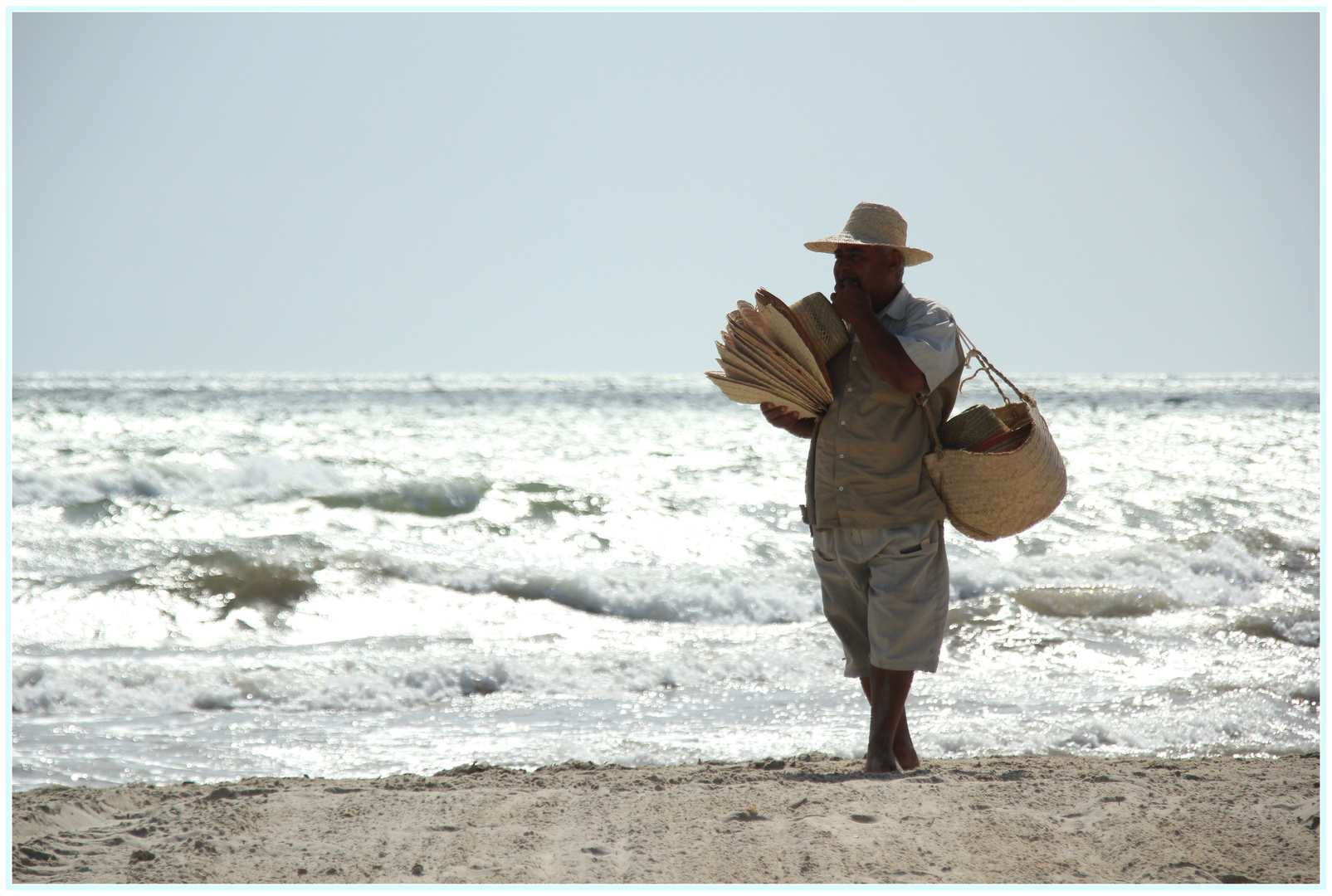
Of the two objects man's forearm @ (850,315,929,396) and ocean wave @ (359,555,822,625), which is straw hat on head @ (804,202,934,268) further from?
ocean wave @ (359,555,822,625)

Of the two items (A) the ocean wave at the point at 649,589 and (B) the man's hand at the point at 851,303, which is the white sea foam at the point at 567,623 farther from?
(B) the man's hand at the point at 851,303

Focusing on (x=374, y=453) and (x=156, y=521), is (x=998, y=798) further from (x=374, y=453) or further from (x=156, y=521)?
(x=374, y=453)

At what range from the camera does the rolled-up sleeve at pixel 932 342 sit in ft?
8.62

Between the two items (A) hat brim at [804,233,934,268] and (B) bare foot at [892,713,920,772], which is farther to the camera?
(B) bare foot at [892,713,920,772]

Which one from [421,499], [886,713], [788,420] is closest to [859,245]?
[788,420]

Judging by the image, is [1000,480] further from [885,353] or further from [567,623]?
[567,623]

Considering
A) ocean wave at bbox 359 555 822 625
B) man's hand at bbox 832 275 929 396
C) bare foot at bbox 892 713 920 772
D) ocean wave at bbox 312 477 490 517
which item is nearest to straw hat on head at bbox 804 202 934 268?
man's hand at bbox 832 275 929 396

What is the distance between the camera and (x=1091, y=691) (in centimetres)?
430

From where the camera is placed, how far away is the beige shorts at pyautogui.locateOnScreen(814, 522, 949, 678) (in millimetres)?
2779

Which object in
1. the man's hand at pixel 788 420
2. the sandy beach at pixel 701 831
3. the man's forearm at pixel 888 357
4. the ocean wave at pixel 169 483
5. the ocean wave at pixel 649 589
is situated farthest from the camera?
the ocean wave at pixel 169 483

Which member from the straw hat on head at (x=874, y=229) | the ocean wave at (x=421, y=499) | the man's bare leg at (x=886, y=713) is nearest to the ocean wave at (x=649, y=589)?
the ocean wave at (x=421, y=499)

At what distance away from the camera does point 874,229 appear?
277 cm

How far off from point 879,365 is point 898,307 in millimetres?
251

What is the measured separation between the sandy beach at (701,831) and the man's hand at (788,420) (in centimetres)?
102
